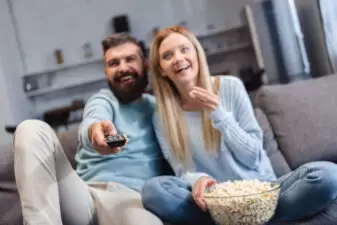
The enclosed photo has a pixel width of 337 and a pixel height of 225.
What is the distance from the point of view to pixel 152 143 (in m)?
1.78

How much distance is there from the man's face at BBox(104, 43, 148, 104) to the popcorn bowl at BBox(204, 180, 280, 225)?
605mm

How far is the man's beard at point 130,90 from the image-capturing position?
Result: 180 cm

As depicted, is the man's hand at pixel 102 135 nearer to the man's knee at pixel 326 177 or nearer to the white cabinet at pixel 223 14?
the man's knee at pixel 326 177

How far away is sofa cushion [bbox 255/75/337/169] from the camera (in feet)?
Result: 6.37

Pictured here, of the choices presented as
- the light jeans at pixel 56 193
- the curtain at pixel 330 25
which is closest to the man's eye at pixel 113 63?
the light jeans at pixel 56 193

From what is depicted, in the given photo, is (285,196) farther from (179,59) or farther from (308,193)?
(179,59)

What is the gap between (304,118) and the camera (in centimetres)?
198

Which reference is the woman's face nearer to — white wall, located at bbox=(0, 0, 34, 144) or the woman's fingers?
the woman's fingers

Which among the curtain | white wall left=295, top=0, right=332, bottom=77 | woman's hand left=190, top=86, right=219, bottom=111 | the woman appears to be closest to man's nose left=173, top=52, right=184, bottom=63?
the woman

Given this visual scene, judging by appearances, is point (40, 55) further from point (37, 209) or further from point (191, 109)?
point (37, 209)

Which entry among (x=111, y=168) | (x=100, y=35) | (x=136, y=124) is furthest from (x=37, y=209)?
(x=100, y=35)

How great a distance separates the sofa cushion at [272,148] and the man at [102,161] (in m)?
0.45

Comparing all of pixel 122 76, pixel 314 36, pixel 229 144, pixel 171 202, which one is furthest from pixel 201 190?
pixel 314 36

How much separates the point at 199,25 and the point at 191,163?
282cm
